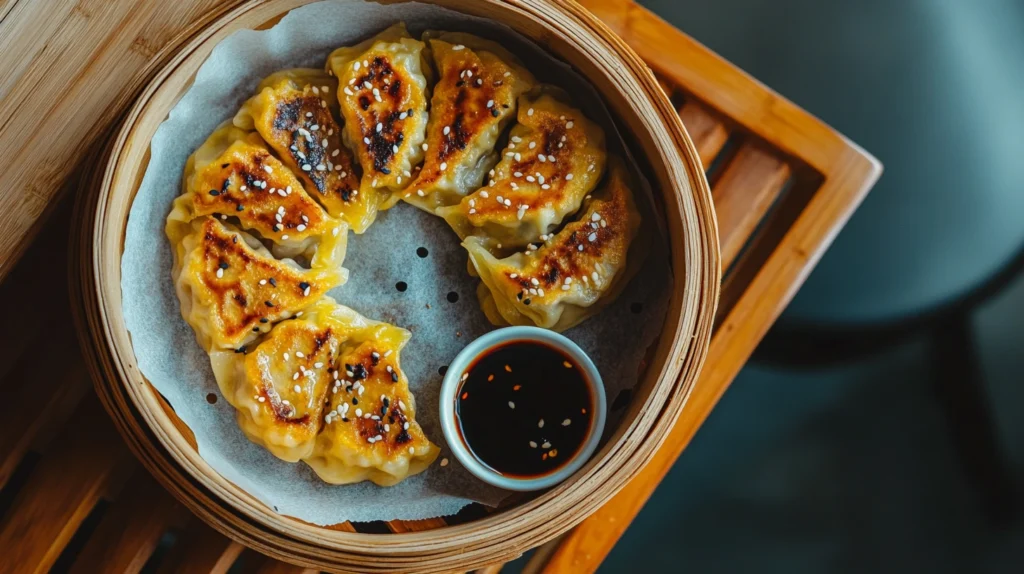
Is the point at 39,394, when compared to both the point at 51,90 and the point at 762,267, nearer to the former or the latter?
the point at 51,90

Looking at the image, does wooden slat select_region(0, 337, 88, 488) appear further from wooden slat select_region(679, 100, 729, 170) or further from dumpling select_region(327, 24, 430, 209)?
wooden slat select_region(679, 100, 729, 170)

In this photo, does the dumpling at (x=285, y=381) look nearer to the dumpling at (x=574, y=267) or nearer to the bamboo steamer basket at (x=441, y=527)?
the bamboo steamer basket at (x=441, y=527)

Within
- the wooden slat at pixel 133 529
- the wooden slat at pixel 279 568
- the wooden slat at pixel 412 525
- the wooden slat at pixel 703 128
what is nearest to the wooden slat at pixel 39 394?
the wooden slat at pixel 133 529

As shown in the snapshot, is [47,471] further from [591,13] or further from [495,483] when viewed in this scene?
[591,13]

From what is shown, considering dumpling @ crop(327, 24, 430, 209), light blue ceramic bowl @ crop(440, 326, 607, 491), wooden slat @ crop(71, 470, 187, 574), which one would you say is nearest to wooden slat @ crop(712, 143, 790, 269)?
light blue ceramic bowl @ crop(440, 326, 607, 491)

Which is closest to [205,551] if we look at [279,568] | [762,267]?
[279,568]

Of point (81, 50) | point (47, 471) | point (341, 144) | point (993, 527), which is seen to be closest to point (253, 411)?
A: point (47, 471)
